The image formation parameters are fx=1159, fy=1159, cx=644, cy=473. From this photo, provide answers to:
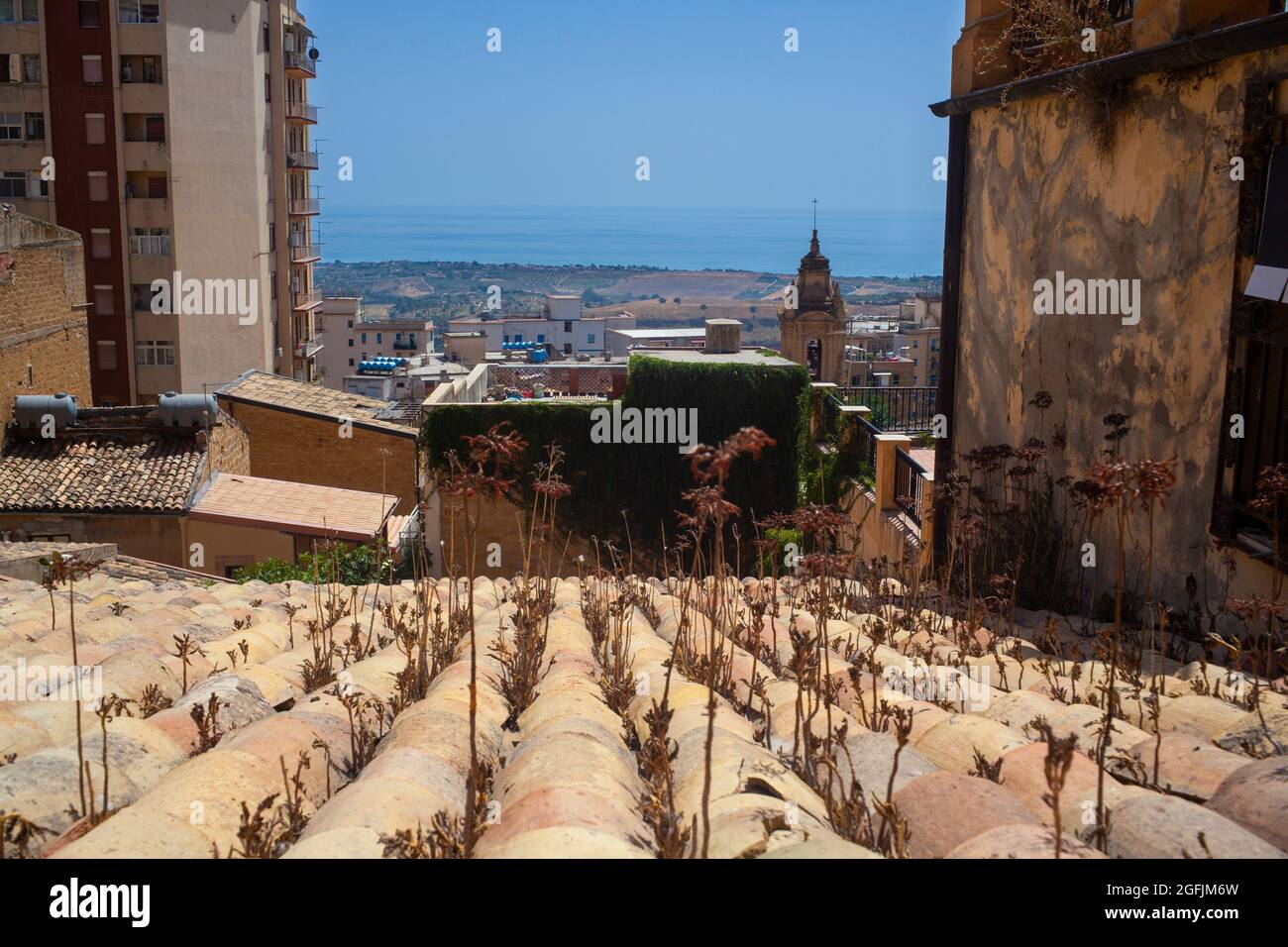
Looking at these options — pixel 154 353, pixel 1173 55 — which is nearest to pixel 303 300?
pixel 154 353

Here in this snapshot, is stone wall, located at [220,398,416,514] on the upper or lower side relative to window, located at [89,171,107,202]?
lower

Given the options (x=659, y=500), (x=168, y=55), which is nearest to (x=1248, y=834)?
(x=659, y=500)

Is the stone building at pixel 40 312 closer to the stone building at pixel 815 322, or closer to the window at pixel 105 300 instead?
the window at pixel 105 300

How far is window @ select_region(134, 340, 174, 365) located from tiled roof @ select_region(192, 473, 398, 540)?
24.1 meters

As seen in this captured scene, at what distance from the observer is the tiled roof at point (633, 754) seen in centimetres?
303

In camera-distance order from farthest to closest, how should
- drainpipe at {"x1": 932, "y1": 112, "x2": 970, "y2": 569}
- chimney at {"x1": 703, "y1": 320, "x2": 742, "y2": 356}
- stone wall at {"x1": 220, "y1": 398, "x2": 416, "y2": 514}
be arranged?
1. chimney at {"x1": 703, "y1": 320, "x2": 742, "y2": 356}
2. stone wall at {"x1": 220, "y1": 398, "x2": 416, "y2": 514}
3. drainpipe at {"x1": 932, "y1": 112, "x2": 970, "y2": 569}

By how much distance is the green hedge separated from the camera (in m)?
24.0

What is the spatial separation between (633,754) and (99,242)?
4351 centimetres

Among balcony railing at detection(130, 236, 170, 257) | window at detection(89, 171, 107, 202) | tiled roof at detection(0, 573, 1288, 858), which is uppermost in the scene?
window at detection(89, 171, 107, 202)

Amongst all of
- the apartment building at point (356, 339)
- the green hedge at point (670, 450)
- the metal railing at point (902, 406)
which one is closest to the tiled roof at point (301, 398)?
the green hedge at point (670, 450)

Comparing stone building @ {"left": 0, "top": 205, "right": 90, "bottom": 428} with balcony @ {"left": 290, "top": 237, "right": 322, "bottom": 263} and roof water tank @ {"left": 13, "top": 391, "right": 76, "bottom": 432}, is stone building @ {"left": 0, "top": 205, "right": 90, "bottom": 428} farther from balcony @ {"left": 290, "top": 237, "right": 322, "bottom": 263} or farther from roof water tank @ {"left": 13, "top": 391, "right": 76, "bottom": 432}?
balcony @ {"left": 290, "top": 237, "right": 322, "bottom": 263}

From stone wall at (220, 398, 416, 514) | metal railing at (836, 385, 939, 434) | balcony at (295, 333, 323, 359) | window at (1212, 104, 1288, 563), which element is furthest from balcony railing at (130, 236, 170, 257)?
window at (1212, 104, 1288, 563)

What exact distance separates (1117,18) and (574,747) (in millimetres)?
7604
